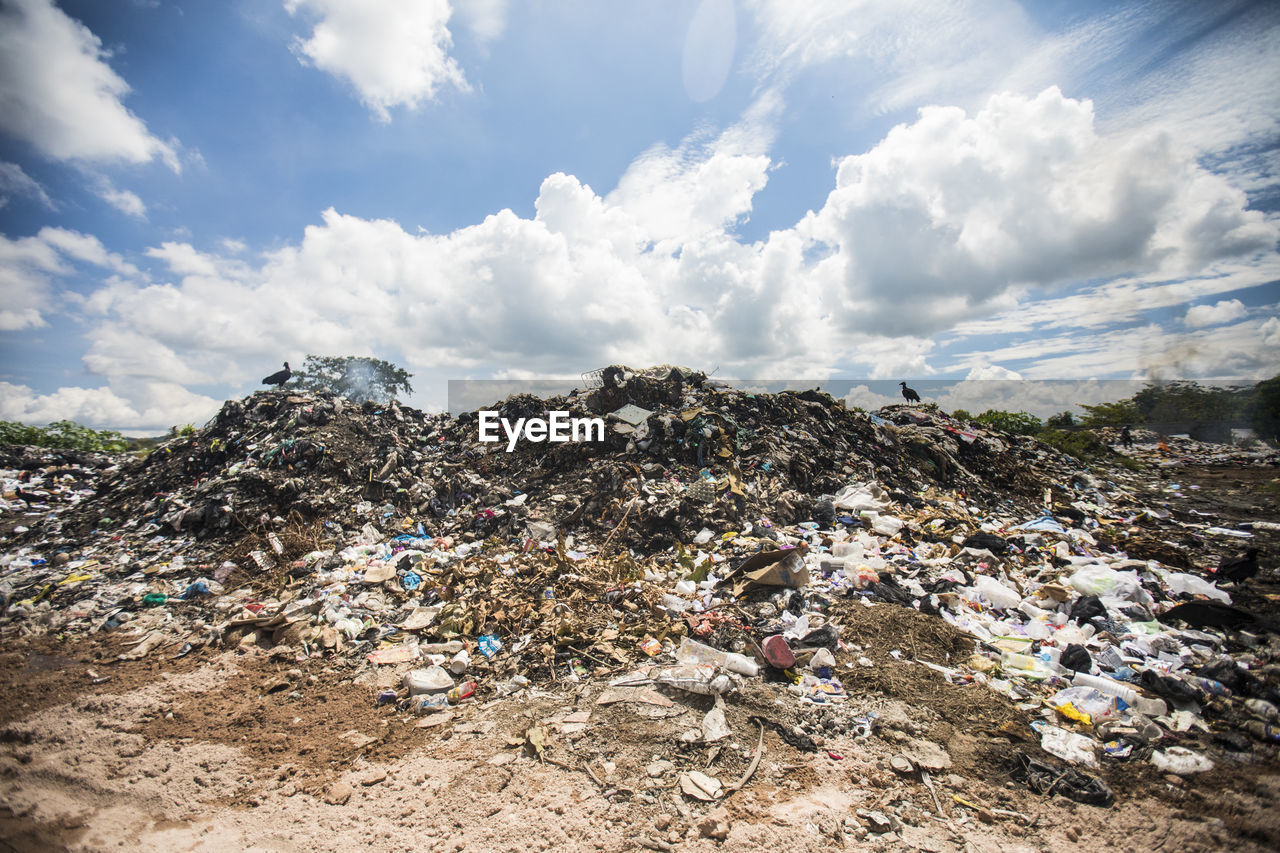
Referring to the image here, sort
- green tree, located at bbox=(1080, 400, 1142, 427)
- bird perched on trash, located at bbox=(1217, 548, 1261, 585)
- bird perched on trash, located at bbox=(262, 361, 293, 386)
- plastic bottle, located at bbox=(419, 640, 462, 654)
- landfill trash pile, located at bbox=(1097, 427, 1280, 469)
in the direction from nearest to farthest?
plastic bottle, located at bbox=(419, 640, 462, 654)
bird perched on trash, located at bbox=(1217, 548, 1261, 585)
bird perched on trash, located at bbox=(262, 361, 293, 386)
landfill trash pile, located at bbox=(1097, 427, 1280, 469)
green tree, located at bbox=(1080, 400, 1142, 427)

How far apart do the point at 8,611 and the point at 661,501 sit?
7.01 m

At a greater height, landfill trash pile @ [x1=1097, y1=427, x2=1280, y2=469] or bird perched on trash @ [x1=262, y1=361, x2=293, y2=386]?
bird perched on trash @ [x1=262, y1=361, x2=293, y2=386]

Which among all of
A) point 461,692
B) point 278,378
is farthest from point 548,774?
point 278,378

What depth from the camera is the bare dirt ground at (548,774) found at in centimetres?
230

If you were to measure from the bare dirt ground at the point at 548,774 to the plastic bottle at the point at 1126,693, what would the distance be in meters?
0.25

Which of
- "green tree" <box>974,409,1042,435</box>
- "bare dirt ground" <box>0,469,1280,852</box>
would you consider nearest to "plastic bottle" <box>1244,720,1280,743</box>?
"bare dirt ground" <box>0,469,1280,852</box>

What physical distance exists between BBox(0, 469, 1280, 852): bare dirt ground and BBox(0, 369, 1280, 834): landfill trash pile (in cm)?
9

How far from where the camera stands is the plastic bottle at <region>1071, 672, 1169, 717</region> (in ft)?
9.78

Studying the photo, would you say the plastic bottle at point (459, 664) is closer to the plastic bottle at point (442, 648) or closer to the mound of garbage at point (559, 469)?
the plastic bottle at point (442, 648)

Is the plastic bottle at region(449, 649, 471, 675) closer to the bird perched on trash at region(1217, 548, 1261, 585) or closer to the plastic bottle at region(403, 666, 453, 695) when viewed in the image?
the plastic bottle at region(403, 666, 453, 695)

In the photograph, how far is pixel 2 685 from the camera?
356cm

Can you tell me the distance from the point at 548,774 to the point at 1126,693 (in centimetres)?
390

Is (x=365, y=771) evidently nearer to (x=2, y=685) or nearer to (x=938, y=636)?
(x=2, y=685)

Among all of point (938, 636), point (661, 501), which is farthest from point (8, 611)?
point (938, 636)
